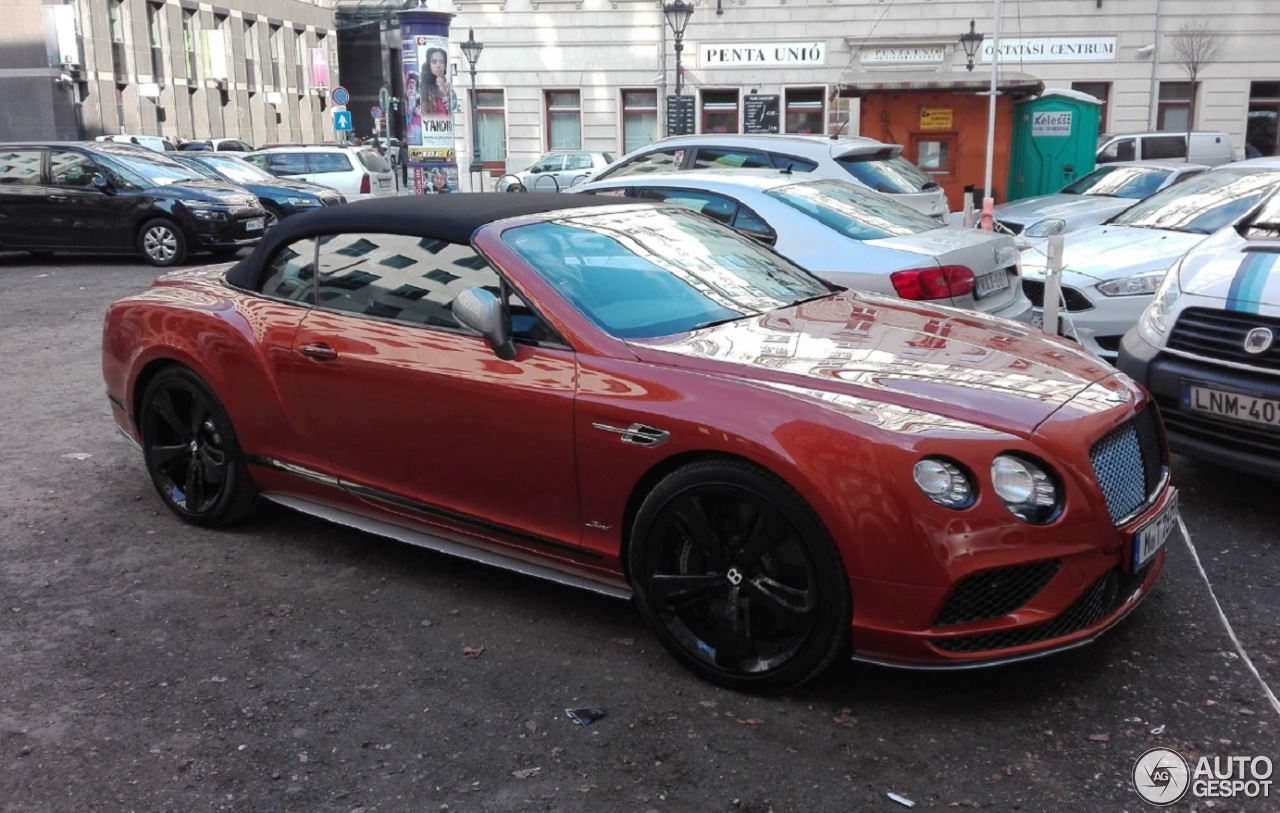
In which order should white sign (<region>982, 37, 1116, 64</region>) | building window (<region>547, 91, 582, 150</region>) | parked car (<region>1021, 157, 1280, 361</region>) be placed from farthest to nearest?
Answer: building window (<region>547, 91, 582, 150</region>)
white sign (<region>982, 37, 1116, 64</region>)
parked car (<region>1021, 157, 1280, 361</region>)

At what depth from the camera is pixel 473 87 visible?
3384 centimetres

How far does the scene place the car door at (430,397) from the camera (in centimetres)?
390

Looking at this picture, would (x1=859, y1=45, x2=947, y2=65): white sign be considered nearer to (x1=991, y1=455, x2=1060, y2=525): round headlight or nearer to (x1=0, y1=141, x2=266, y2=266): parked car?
(x1=0, y1=141, x2=266, y2=266): parked car

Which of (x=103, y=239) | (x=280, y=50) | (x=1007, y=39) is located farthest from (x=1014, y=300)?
(x=280, y=50)

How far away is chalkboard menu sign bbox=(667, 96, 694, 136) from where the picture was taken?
3088 cm

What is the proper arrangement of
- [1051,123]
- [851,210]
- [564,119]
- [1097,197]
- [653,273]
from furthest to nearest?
[564,119] < [1051,123] < [1097,197] < [851,210] < [653,273]

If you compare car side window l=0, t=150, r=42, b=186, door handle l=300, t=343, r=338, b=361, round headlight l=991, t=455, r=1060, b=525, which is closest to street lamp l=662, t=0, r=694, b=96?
car side window l=0, t=150, r=42, b=186

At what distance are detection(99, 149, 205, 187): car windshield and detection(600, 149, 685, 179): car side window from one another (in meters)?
7.34

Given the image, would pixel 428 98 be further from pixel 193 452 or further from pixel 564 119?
pixel 193 452

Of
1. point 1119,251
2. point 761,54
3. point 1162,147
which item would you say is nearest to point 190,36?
point 761,54

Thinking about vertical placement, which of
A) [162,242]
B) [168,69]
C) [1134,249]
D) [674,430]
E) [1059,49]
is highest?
[168,69]

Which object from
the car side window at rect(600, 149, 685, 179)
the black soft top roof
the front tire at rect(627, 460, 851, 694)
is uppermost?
the car side window at rect(600, 149, 685, 179)

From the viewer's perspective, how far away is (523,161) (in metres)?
34.6

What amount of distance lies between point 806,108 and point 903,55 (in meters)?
2.90
